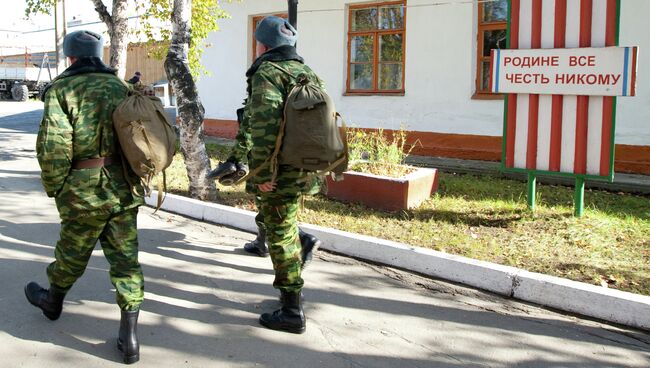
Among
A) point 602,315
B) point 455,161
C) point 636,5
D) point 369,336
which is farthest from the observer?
point 455,161

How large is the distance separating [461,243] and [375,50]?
22.3 feet

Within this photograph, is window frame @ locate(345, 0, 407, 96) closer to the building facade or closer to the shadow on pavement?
the building facade

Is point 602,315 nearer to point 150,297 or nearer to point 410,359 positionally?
point 410,359

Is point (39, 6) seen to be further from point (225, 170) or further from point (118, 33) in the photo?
point (225, 170)

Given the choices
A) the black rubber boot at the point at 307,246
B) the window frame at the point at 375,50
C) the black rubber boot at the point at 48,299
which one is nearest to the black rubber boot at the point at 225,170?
the black rubber boot at the point at 307,246

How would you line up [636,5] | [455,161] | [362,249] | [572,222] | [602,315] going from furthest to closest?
[455,161], [636,5], [572,222], [362,249], [602,315]

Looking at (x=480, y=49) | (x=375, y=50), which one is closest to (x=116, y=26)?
(x=375, y=50)

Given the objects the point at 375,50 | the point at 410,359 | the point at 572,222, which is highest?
the point at 375,50

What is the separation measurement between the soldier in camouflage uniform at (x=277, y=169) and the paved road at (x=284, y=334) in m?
0.30

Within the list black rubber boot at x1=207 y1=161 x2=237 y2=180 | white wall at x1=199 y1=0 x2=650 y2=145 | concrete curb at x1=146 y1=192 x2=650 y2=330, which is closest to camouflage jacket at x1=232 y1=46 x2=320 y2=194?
black rubber boot at x1=207 y1=161 x2=237 y2=180

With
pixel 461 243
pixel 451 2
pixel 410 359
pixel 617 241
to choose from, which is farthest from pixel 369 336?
pixel 451 2

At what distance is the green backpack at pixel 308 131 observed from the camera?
3396 mm

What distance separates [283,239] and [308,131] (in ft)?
2.25

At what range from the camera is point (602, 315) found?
4.14 metres
